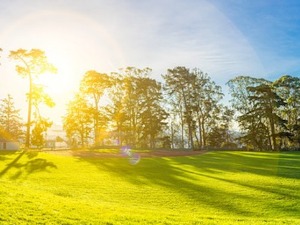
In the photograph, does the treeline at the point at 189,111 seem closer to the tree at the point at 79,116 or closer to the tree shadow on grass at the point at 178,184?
the tree at the point at 79,116

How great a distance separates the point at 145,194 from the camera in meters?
18.2

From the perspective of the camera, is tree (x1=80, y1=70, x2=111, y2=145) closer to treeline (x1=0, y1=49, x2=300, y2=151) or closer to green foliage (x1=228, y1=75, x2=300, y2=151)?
treeline (x1=0, y1=49, x2=300, y2=151)

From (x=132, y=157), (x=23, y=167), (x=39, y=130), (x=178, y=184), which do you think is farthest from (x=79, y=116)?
(x=178, y=184)

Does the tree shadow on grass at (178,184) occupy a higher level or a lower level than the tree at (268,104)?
lower

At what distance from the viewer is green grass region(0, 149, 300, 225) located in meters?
11.3

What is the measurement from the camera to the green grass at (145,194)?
1127 cm

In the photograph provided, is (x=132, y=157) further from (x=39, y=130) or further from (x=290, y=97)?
(x=290, y=97)

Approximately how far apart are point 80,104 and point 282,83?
46.2m

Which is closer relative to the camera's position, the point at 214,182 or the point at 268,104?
the point at 214,182

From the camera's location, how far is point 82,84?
192ft

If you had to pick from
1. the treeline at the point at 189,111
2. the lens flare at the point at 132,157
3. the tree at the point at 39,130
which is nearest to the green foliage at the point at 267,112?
the treeline at the point at 189,111

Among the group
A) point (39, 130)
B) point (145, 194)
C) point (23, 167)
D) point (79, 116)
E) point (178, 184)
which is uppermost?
point (79, 116)

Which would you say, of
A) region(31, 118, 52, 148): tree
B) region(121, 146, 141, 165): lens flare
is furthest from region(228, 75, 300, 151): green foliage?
region(31, 118, 52, 148): tree

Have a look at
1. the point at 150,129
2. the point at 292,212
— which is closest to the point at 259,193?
the point at 292,212
